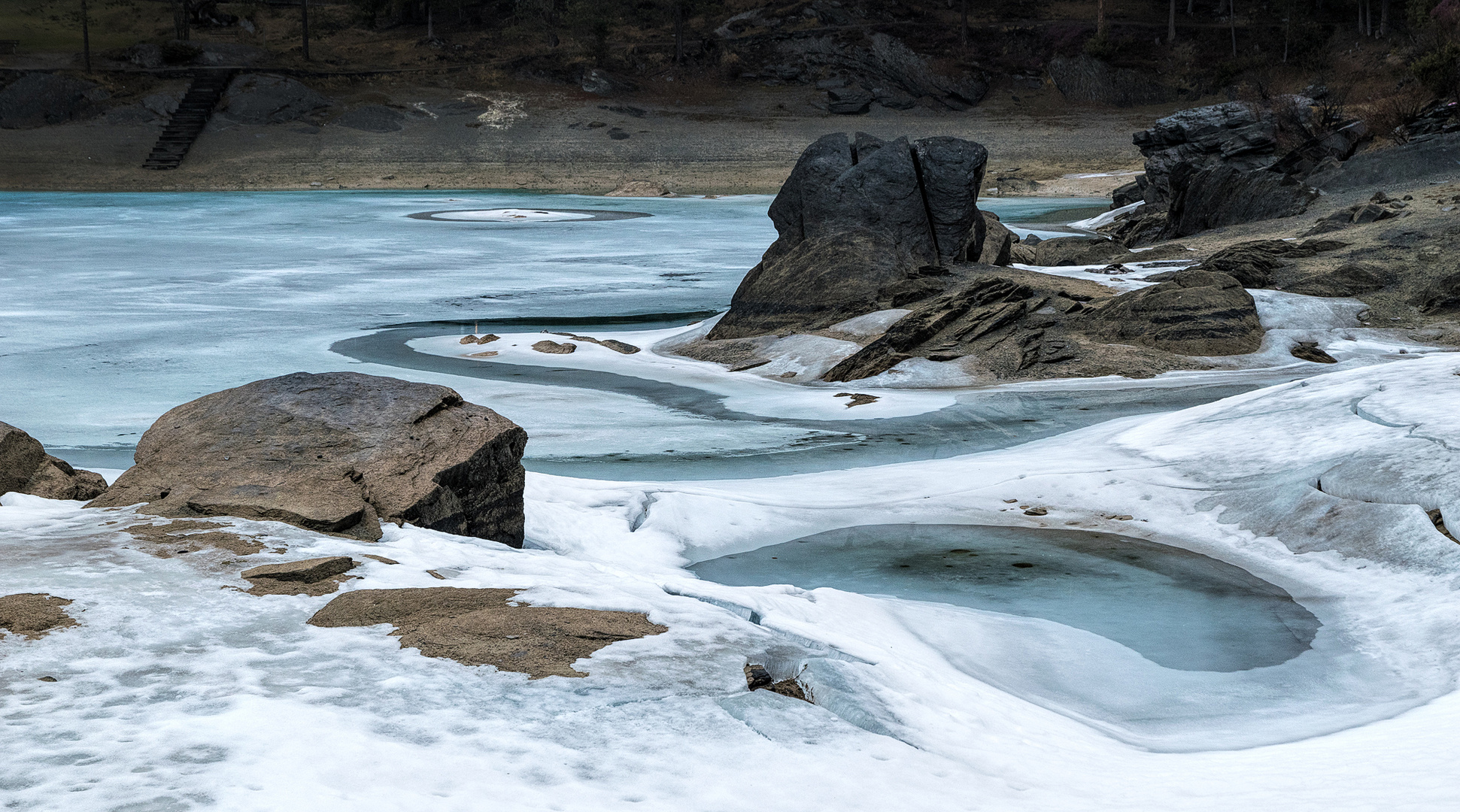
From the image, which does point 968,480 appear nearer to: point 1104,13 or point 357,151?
point 357,151

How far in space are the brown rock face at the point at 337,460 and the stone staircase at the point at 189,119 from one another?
133ft

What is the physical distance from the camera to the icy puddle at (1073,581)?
434cm

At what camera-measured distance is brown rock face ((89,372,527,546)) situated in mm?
4555

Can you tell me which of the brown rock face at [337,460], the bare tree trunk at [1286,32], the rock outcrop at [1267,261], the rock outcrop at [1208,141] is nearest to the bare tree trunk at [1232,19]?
the bare tree trunk at [1286,32]

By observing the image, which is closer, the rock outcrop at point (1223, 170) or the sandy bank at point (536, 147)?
the rock outcrop at point (1223, 170)

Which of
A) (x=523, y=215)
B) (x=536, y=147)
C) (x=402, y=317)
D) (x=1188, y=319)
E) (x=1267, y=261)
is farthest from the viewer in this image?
(x=536, y=147)

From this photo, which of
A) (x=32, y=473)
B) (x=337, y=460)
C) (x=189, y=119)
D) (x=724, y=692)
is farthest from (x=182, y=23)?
(x=724, y=692)

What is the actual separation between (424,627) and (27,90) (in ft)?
161

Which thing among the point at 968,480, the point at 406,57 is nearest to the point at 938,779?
the point at 968,480

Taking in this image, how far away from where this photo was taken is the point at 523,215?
2836 cm

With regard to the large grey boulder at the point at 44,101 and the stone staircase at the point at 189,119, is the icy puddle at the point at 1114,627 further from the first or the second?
the large grey boulder at the point at 44,101

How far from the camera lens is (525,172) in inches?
1655

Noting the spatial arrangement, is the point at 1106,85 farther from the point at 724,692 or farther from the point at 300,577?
the point at 724,692

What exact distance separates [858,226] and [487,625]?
1026 cm
